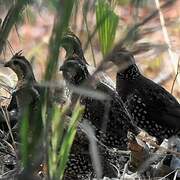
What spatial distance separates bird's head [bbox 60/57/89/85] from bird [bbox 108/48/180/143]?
434 mm

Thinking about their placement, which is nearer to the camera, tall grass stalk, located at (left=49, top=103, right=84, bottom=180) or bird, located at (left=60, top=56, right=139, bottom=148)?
tall grass stalk, located at (left=49, top=103, right=84, bottom=180)

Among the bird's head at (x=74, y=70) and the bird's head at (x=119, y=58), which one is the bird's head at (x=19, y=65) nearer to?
the bird's head at (x=74, y=70)

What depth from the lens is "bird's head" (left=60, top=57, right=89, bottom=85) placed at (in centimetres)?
507

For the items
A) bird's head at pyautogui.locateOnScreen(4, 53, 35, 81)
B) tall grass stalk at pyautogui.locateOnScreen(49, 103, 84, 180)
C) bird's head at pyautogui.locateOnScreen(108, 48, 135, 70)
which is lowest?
tall grass stalk at pyautogui.locateOnScreen(49, 103, 84, 180)

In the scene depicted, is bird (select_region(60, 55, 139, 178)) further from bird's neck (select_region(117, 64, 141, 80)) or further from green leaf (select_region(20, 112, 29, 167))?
green leaf (select_region(20, 112, 29, 167))

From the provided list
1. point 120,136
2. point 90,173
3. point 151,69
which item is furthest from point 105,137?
point 151,69

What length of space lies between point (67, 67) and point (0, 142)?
3.39ft

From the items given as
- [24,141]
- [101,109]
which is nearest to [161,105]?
[101,109]

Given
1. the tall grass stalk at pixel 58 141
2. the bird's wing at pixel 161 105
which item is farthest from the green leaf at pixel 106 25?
the bird's wing at pixel 161 105

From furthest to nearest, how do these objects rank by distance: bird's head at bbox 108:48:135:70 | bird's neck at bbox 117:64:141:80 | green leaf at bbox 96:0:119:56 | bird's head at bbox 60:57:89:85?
bird's neck at bbox 117:64:141:80, bird's head at bbox 60:57:89:85, green leaf at bbox 96:0:119:56, bird's head at bbox 108:48:135:70

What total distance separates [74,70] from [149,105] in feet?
2.62

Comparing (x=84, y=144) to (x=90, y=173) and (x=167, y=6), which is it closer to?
(x=90, y=173)

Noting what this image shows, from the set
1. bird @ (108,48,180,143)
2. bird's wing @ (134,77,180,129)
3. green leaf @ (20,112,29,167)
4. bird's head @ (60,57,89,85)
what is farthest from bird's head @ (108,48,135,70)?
bird's wing @ (134,77,180,129)

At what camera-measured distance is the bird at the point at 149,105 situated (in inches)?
214
